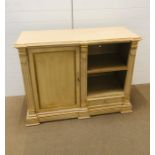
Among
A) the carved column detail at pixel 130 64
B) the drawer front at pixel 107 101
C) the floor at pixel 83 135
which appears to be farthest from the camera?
the drawer front at pixel 107 101

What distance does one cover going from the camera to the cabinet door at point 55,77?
1.62m

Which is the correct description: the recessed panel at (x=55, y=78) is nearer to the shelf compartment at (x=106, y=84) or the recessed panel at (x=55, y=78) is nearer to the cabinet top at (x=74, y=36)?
the cabinet top at (x=74, y=36)

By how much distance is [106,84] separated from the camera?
2092 mm

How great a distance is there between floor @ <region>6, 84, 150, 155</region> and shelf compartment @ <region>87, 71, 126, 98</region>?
0.25 m

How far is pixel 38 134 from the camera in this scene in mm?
1730

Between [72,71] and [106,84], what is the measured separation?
21.5 inches

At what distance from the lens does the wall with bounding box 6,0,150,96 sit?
1897 millimetres

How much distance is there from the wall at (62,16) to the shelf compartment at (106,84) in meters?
0.59

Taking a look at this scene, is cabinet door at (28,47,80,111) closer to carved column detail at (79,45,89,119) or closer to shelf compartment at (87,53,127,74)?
carved column detail at (79,45,89,119)

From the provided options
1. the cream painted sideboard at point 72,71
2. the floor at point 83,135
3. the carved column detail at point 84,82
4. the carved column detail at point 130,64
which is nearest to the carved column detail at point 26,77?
the cream painted sideboard at point 72,71

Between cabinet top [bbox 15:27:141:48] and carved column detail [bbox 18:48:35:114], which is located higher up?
cabinet top [bbox 15:27:141:48]

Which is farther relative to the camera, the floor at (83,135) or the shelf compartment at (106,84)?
the shelf compartment at (106,84)

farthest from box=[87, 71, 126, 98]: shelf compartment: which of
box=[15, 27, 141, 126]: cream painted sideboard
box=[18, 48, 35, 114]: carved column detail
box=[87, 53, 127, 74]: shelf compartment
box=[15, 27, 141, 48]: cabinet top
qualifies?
box=[18, 48, 35, 114]: carved column detail
